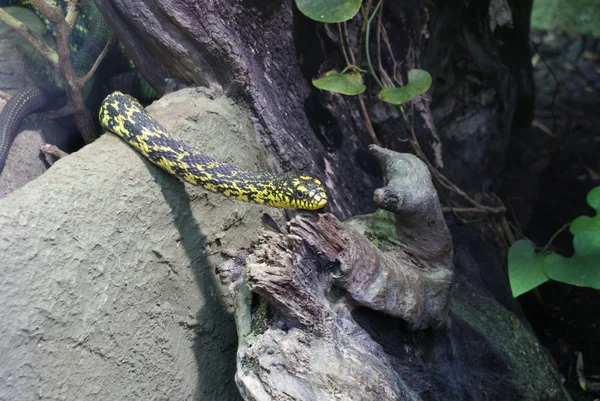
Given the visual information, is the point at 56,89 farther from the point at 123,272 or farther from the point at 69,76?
the point at 123,272

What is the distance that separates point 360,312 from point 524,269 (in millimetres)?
1323

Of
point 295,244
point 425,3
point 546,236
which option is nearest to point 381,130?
point 425,3

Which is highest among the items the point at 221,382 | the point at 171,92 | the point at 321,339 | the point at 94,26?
the point at 94,26

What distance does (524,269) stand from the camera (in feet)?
11.5

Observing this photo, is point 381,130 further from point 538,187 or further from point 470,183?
point 538,187

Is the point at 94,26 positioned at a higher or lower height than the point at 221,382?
higher

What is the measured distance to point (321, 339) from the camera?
2465 millimetres

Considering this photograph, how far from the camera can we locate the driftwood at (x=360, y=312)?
2344 mm

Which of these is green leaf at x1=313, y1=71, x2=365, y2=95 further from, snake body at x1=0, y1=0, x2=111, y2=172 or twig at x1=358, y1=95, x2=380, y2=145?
snake body at x1=0, y1=0, x2=111, y2=172

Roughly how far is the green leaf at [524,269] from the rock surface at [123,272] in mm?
1719

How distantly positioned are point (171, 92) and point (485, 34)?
288 cm

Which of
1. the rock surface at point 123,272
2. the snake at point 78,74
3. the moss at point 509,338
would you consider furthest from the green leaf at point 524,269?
the snake at point 78,74

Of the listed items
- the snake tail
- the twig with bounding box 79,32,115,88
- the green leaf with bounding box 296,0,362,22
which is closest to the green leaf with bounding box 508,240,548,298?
the green leaf with bounding box 296,0,362,22

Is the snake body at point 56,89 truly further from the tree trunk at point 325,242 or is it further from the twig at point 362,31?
the twig at point 362,31
